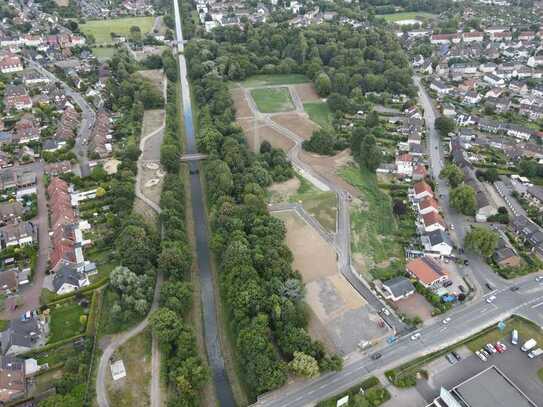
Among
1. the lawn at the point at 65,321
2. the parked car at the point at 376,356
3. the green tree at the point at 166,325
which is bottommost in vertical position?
the lawn at the point at 65,321

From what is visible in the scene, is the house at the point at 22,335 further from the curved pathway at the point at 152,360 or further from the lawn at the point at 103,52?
the lawn at the point at 103,52

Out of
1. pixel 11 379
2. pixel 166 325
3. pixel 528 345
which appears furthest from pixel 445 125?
pixel 11 379

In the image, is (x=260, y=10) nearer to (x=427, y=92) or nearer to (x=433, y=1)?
(x=433, y=1)

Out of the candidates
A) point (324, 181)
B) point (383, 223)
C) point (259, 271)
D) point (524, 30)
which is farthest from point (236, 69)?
point (524, 30)

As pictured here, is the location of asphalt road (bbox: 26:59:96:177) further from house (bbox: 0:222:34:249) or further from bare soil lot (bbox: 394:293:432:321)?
bare soil lot (bbox: 394:293:432:321)

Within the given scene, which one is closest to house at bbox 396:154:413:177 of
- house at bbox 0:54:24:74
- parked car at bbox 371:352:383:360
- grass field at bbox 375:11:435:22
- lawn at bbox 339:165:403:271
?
lawn at bbox 339:165:403:271

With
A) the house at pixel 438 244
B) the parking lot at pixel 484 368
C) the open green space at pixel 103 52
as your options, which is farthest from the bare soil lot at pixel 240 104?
the parking lot at pixel 484 368
